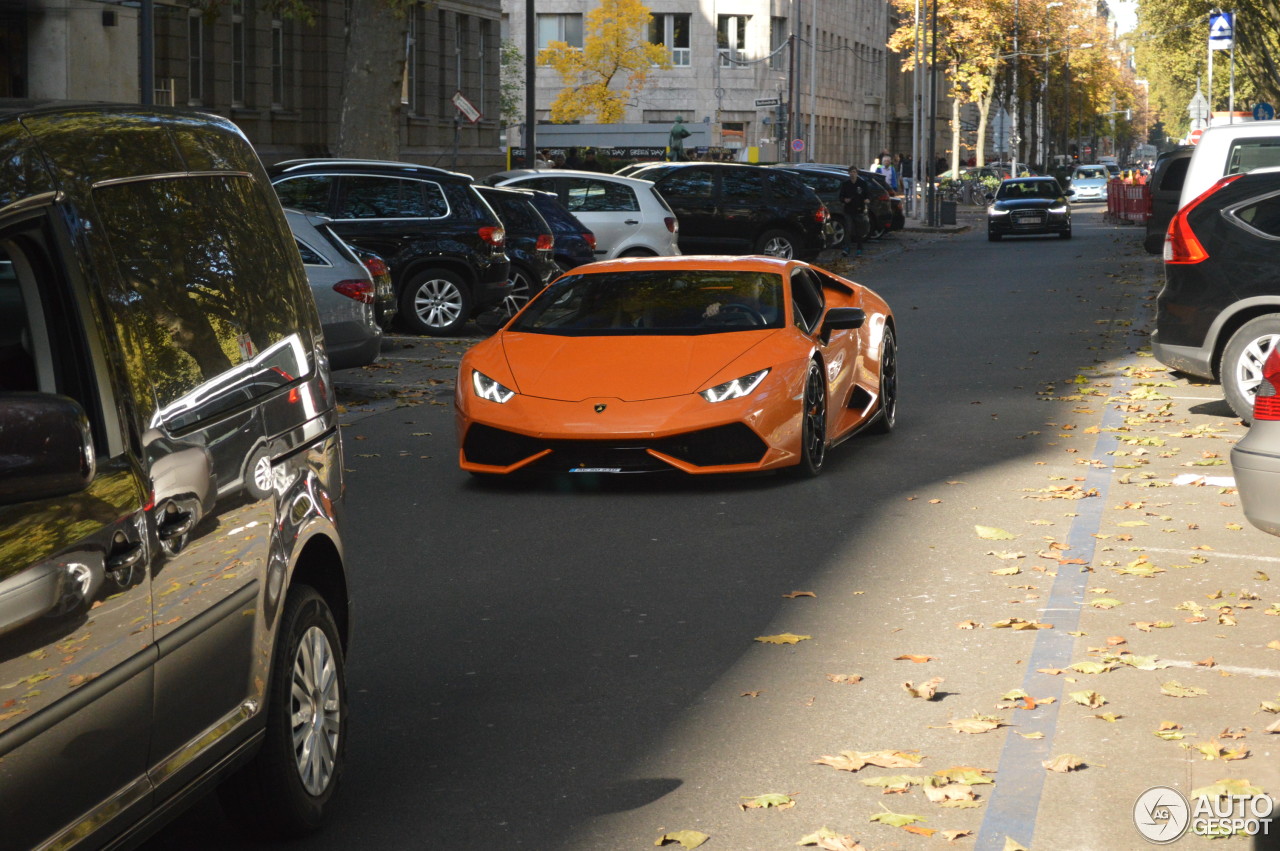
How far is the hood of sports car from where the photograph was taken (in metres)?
9.91

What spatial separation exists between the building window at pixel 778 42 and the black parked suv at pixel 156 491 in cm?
8818

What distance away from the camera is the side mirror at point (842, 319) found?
10828 millimetres

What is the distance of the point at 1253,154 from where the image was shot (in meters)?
16.2

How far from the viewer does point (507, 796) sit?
16.5 ft

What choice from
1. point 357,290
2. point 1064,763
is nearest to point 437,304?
point 357,290

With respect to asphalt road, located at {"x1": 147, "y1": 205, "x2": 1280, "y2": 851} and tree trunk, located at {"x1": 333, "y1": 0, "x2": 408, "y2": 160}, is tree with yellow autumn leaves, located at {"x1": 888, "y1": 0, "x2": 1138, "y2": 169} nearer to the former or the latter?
tree trunk, located at {"x1": 333, "y1": 0, "x2": 408, "y2": 160}

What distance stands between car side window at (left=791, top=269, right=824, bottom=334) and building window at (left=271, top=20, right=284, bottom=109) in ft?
103

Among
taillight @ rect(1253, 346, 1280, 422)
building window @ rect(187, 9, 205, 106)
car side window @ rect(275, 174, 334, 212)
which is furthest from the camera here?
building window @ rect(187, 9, 205, 106)

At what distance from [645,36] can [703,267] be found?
79573 millimetres

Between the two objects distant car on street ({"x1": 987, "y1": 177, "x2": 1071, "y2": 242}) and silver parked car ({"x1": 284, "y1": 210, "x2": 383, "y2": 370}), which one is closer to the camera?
silver parked car ({"x1": 284, "y1": 210, "x2": 383, "y2": 370})

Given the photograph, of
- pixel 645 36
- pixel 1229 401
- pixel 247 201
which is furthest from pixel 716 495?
pixel 645 36

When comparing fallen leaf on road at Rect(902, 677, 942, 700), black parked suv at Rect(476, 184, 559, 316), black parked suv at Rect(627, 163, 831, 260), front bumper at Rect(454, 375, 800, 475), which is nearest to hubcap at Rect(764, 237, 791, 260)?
black parked suv at Rect(627, 163, 831, 260)

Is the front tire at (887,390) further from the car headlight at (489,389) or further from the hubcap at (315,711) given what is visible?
the hubcap at (315,711)

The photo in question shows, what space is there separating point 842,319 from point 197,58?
29165 mm
